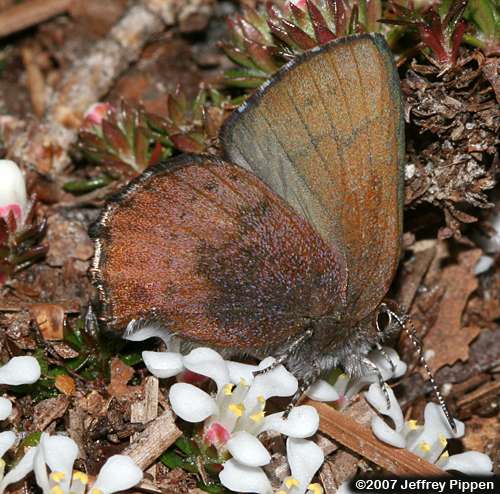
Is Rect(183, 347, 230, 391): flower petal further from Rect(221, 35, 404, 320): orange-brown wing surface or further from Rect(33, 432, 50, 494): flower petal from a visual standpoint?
Rect(33, 432, 50, 494): flower petal

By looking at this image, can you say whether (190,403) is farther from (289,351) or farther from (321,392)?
(321,392)

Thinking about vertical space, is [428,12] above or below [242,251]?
above

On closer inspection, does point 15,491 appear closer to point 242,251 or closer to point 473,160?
point 242,251

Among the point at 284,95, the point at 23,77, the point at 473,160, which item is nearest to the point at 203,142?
the point at 284,95

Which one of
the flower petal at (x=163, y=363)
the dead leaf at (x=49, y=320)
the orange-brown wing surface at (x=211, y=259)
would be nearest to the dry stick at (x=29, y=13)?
the dead leaf at (x=49, y=320)

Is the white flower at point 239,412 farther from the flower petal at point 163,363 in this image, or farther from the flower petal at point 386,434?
the flower petal at point 386,434

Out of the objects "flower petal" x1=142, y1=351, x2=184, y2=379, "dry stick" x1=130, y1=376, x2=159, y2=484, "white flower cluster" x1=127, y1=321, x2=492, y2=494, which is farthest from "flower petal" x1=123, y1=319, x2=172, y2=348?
"dry stick" x1=130, y1=376, x2=159, y2=484
